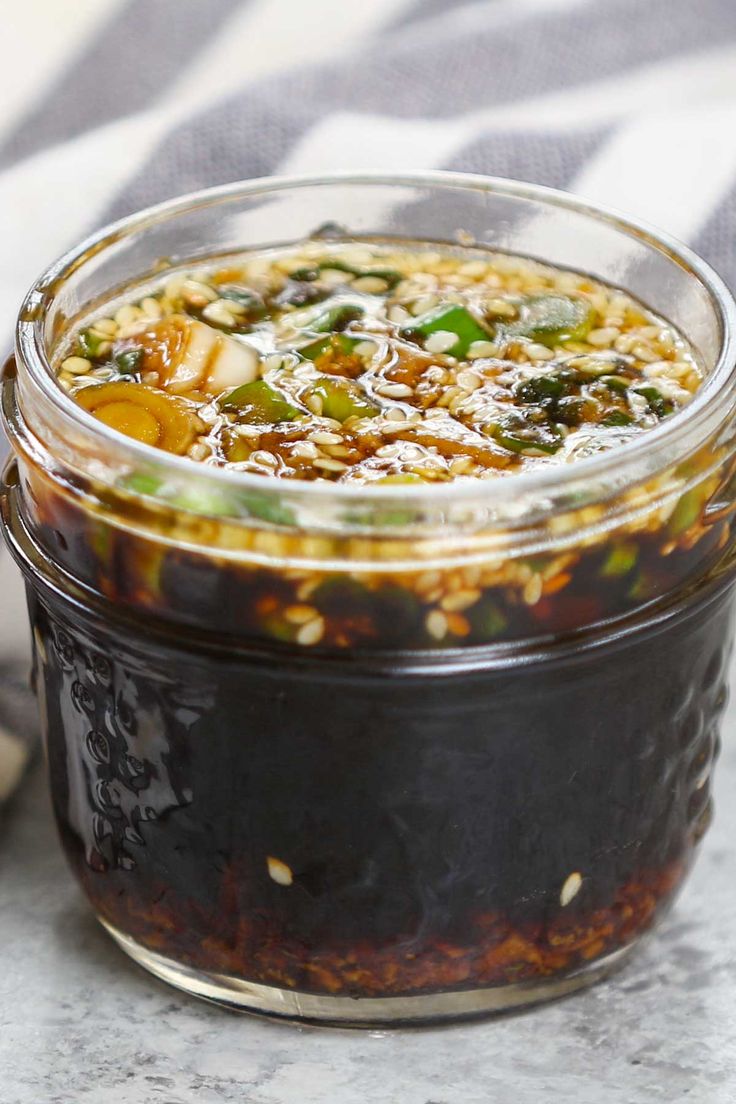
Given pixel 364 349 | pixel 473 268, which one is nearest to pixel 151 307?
pixel 364 349

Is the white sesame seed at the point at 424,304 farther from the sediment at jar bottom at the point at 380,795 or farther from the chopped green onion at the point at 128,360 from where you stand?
the sediment at jar bottom at the point at 380,795

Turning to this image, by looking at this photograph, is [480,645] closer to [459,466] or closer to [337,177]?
[459,466]

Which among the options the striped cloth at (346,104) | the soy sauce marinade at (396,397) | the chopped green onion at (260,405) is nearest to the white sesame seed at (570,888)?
the soy sauce marinade at (396,397)

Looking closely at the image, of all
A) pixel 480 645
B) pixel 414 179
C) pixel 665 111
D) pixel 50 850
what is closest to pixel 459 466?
pixel 480 645

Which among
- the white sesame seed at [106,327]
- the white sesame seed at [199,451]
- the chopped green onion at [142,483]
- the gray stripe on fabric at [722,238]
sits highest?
the chopped green onion at [142,483]

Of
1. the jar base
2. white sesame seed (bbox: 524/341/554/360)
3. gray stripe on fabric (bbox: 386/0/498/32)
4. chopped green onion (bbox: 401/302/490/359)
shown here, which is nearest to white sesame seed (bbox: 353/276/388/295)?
chopped green onion (bbox: 401/302/490/359)

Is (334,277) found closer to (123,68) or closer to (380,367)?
(380,367)
